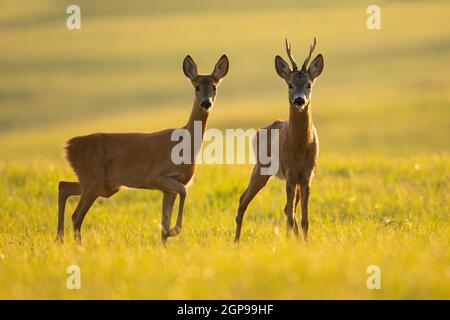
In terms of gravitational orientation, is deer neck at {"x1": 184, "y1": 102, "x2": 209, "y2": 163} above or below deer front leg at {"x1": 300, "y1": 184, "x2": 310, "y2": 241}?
above

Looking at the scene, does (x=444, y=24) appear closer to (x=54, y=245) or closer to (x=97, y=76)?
(x=97, y=76)

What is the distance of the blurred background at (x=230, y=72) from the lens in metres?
36.9

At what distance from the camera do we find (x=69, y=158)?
40.8ft

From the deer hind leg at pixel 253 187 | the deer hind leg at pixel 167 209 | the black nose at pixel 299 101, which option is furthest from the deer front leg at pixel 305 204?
the deer hind leg at pixel 167 209

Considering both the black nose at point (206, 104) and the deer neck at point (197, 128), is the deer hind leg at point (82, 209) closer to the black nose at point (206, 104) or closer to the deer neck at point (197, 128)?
the deer neck at point (197, 128)

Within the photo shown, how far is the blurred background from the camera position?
36.9 metres

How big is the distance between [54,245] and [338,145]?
77.5 feet

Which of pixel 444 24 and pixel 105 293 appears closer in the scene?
pixel 105 293

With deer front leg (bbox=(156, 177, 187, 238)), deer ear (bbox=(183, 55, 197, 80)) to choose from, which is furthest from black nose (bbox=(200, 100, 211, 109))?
deer front leg (bbox=(156, 177, 187, 238))

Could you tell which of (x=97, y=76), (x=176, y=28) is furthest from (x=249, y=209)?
(x=176, y=28)

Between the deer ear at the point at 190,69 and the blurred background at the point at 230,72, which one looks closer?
the deer ear at the point at 190,69

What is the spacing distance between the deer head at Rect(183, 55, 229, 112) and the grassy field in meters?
1.71

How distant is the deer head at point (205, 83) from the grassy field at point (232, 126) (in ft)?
5.62

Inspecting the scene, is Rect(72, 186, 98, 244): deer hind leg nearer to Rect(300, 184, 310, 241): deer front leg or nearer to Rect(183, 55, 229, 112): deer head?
Rect(183, 55, 229, 112): deer head
